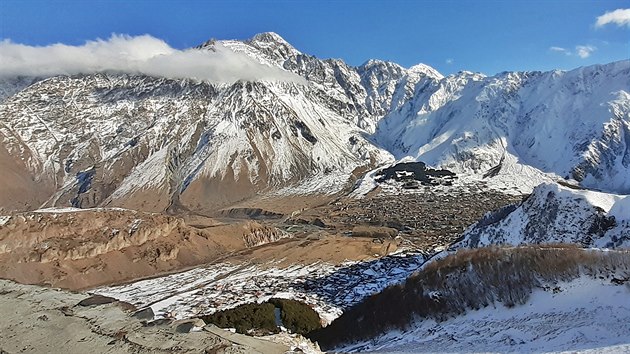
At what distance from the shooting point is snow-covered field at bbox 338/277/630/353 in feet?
46.9

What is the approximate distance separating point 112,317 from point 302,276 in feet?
158

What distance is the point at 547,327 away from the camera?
627 inches

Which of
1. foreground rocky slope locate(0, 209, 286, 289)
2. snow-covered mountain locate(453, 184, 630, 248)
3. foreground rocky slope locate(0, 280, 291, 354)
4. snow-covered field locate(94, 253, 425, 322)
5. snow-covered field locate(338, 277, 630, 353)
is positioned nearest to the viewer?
foreground rocky slope locate(0, 280, 291, 354)

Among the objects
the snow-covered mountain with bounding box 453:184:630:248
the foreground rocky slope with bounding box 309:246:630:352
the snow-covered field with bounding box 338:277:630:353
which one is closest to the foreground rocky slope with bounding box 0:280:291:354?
the snow-covered field with bounding box 338:277:630:353

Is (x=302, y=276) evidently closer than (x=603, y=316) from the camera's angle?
No

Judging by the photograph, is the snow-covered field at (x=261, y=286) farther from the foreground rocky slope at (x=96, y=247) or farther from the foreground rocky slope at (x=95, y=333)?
the foreground rocky slope at (x=95, y=333)

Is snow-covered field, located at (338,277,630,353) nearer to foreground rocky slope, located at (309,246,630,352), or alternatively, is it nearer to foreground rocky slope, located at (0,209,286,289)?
foreground rocky slope, located at (309,246,630,352)

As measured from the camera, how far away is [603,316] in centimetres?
1538

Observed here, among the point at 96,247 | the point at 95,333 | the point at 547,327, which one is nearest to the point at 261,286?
the point at 96,247

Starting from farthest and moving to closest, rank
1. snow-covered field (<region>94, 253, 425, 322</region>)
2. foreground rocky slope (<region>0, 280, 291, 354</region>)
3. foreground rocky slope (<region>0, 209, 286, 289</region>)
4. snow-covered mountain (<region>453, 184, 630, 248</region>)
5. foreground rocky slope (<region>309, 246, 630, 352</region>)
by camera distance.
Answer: foreground rocky slope (<region>0, 209, 286, 289</region>), snow-covered field (<region>94, 253, 425, 322</region>), snow-covered mountain (<region>453, 184, 630, 248</region>), foreground rocky slope (<region>309, 246, 630, 352</region>), foreground rocky slope (<region>0, 280, 291, 354</region>)

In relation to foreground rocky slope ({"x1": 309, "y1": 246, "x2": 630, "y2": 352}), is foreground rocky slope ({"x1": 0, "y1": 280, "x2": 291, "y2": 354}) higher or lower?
higher

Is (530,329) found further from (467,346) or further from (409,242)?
(409,242)

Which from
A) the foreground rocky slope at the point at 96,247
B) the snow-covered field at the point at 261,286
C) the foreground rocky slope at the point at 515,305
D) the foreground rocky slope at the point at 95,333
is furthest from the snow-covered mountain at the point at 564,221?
the foreground rocky slope at the point at 96,247

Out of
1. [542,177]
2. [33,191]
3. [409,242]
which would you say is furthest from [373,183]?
[33,191]
